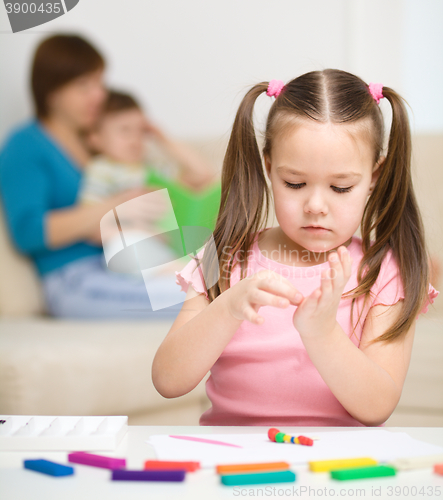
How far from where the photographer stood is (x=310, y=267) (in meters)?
0.66

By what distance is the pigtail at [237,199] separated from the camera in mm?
655

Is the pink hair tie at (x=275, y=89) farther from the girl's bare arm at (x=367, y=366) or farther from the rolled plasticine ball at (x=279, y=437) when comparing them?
the rolled plasticine ball at (x=279, y=437)

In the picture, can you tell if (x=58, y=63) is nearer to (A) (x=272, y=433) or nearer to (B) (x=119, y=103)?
(B) (x=119, y=103)

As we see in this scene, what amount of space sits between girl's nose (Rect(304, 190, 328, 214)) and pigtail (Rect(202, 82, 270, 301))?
0.14 meters

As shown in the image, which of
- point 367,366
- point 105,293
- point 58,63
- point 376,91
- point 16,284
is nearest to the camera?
point 367,366

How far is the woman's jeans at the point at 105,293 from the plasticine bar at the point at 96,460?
0.85 ft

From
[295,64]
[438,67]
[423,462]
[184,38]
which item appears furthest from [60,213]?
[438,67]

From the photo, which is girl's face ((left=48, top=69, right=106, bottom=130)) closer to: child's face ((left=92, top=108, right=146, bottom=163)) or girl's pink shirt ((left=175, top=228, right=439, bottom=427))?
child's face ((left=92, top=108, right=146, bottom=163))

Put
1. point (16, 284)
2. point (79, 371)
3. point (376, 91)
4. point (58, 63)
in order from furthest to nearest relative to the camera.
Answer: point (16, 284) → point (58, 63) → point (79, 371) → point (376, 91)

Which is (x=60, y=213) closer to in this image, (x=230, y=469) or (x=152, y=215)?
(x=152, y=215)

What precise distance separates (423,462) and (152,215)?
360 millimetres

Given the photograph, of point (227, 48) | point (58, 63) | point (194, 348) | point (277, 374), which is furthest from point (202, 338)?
point (58, 63)

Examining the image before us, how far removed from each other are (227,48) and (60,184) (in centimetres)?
40

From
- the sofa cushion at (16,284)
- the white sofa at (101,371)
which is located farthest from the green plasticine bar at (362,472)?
the sofa cushion at (16,284)
